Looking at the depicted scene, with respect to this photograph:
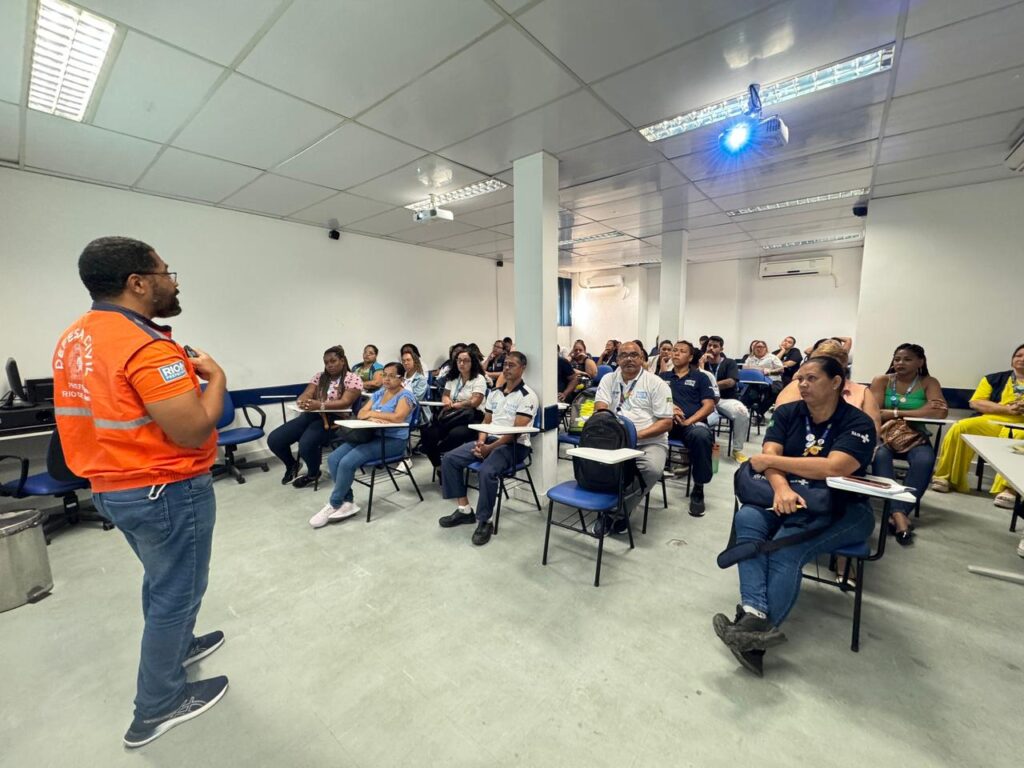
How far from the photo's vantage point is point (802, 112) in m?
2.74

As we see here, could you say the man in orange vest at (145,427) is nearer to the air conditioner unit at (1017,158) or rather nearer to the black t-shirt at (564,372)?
the black t-shirt at (564,372)

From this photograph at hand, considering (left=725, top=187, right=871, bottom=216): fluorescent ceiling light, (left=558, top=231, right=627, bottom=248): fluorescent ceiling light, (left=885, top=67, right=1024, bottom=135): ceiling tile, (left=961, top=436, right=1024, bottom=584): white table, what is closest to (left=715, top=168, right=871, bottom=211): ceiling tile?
(left=725, top=187, right=871, bottom=216): fluorescent ceiling light

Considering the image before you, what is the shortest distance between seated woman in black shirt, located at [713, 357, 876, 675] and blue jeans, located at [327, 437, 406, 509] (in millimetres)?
2608

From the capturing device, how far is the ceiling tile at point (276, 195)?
386 centimetres

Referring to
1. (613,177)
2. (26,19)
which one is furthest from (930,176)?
(26,19)

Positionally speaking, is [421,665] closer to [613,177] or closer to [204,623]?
[204,623]

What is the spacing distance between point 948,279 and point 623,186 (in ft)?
12.0

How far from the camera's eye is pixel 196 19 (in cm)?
186

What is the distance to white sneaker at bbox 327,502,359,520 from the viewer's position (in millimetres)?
3258

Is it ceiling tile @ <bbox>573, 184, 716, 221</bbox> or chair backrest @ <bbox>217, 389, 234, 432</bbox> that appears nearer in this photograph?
chair backrest @ <bbox>217, 389, 234, 432</bbox>

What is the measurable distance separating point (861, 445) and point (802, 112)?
92.4 inches

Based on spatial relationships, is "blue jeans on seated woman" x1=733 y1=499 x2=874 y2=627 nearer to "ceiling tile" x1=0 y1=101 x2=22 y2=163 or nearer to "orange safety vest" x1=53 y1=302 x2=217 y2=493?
"orange safety vest" x1=53 y1=302 x2=217 y2=493

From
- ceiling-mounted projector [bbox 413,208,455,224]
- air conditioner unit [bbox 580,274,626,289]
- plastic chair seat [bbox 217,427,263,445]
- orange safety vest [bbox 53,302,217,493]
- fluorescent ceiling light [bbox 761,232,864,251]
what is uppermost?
fluorescent ceiling light [bbox 761,232,864,251]

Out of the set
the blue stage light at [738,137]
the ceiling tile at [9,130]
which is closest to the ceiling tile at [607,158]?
the blue stage light at [738,137]
